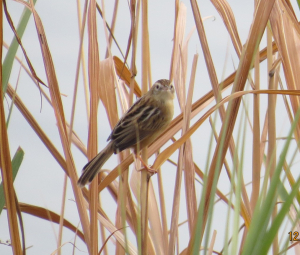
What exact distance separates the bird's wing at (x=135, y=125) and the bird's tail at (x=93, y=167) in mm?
59

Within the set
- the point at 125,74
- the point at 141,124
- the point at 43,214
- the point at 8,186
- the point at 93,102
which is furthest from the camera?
the point at 141,124

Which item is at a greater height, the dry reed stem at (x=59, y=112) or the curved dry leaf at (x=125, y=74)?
the curved dry leaf at (x=125, y=74)

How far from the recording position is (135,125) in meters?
2.45

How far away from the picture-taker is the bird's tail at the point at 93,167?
2.00m

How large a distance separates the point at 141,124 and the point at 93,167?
0.56 meters

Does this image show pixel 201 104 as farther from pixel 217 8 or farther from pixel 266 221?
pixel 266 221

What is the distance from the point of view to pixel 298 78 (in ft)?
6.00

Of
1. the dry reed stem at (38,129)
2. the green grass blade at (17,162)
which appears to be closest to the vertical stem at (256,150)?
the dry reed stem at (38,129)

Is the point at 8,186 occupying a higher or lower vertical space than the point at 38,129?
lower

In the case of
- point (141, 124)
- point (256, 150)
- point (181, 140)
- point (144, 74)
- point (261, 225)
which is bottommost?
point (261, 225)

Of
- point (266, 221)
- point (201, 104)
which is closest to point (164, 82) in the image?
point (201, 104)

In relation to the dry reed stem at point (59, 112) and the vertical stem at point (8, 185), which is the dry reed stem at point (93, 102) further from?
the vertical stem at point (8, 185)

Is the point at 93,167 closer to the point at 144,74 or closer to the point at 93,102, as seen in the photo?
the point at 93,102

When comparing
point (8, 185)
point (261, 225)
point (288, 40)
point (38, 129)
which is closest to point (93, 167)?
point (38, 129)
